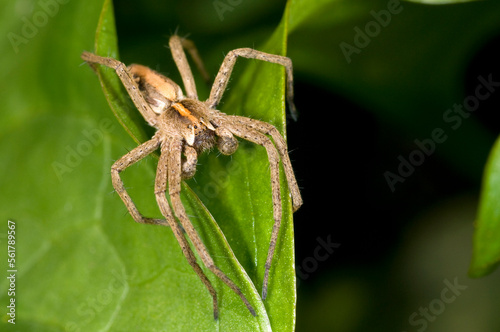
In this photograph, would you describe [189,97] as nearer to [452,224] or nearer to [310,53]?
[310,53]

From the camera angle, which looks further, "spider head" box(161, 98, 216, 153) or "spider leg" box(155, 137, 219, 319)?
"spider head" box(161, 98, 216, 153)

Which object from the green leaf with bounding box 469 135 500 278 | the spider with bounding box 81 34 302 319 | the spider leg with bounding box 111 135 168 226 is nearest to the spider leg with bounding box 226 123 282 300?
the spider with bounding box 81 34 302 319

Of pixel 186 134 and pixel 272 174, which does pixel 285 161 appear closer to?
pixel 272 174

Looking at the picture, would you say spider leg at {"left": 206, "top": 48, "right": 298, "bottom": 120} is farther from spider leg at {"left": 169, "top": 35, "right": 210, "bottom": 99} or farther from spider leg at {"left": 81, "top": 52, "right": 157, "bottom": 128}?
spider leg at {"left": 81, "top": 52, "right": 157, "bottom": 128}

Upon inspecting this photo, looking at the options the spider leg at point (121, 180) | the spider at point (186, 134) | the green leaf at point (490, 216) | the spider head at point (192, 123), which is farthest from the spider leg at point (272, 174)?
the green leaf at point (490, 216)

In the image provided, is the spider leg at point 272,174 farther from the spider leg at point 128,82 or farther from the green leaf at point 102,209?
the spider leg at point 128,82

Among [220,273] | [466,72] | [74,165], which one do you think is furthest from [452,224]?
[74,165]

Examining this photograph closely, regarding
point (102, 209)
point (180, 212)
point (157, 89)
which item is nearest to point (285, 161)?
point (180, 212)
